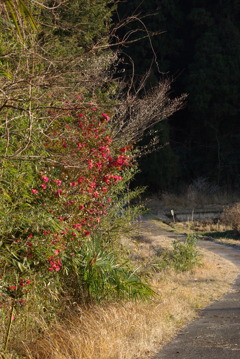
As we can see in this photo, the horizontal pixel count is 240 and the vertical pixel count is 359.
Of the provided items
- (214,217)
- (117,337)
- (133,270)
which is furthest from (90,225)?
(214,217)

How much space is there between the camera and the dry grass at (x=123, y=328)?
23.0 feet

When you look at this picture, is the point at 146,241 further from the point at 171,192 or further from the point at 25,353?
the point at 171,192

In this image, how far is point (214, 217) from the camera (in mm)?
29969

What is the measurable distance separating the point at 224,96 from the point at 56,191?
29445 mm

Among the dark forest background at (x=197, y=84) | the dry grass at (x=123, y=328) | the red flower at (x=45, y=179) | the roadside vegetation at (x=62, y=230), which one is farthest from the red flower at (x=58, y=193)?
the dark forest background at (x=197, y=84)

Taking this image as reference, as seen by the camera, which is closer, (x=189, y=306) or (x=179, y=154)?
(x=189, y=306)

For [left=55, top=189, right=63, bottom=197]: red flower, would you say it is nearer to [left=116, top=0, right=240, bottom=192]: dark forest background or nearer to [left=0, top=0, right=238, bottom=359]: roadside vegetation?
[left=0, top=0, right=238, bottom=359]: roadside vegetation

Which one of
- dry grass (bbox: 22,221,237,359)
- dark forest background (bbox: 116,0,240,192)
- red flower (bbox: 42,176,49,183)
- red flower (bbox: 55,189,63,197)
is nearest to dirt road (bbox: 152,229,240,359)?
dry grass (bbox: 22,221,237,359)

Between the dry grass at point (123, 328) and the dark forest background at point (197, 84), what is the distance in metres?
23.4

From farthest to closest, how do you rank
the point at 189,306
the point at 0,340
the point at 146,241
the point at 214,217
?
the point at 214,217
the point at 146,241
the point at 189,306
the point at 0,340

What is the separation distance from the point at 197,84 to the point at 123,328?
2958cm

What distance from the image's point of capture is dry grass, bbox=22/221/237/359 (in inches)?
276

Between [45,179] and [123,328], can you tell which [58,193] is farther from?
[123,328]

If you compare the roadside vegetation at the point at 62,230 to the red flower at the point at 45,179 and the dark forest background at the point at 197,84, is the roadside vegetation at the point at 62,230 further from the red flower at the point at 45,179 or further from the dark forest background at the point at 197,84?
the dark forest background at the point at 197,84
